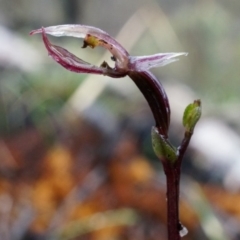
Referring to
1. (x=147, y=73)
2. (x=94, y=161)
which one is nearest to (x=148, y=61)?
(x=147, y=73)

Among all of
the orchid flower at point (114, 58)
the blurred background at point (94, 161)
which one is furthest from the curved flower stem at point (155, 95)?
the blurred background at point (94, 161)

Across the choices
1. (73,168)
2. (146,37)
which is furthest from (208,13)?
(73,168)

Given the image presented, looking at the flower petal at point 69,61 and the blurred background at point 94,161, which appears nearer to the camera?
the flower petal at point 69,61

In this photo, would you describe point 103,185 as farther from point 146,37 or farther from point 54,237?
point 146,37

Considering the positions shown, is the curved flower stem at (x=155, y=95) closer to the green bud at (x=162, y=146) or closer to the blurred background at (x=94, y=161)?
the green bud at (x=162, y=146)

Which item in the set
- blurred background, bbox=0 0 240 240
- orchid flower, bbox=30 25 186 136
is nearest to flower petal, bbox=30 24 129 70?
orchid flower, bbox=30 25 186 136

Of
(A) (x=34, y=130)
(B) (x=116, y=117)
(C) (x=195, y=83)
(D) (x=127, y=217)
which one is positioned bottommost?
(C) (x=195, y=83)

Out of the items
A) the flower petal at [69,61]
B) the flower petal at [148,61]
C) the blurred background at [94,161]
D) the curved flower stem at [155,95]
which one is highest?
the flower petal at [69,61]

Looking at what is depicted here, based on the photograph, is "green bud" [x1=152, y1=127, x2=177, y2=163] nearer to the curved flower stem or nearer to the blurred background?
the curved flower stem
